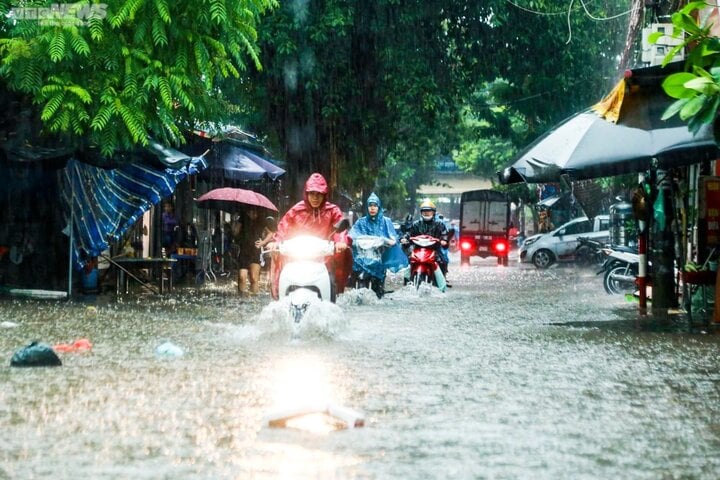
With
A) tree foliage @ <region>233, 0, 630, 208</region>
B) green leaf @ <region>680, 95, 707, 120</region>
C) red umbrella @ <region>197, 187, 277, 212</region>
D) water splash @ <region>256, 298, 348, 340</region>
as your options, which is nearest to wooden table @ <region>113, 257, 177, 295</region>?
red umbrella @ <region>197, 187, 277, 212</region>

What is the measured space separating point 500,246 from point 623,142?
2831 centimetres

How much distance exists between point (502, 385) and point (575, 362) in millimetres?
1694

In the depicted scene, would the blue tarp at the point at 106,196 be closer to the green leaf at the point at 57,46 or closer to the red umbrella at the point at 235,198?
the red umbrella at the point at 235,198

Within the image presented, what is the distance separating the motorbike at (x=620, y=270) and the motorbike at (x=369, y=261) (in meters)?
4.11

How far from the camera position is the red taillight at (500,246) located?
41.9 metres

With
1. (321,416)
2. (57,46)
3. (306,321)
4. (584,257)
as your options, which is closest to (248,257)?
(57,46)

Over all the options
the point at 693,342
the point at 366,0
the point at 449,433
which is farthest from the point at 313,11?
the point at 449,433

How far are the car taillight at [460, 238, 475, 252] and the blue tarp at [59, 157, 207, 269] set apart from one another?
2398 centimetres

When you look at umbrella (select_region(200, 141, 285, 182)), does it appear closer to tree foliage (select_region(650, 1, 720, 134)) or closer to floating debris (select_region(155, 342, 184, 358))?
floating debris (select_region(155, 342, 184, 358))

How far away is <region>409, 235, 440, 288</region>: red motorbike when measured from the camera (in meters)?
19.5

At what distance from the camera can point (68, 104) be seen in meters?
14.6

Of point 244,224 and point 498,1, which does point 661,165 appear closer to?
point 244,224

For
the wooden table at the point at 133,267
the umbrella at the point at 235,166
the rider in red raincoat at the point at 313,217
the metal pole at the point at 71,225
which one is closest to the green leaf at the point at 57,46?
the rider in red raincoat at the point at 313,217

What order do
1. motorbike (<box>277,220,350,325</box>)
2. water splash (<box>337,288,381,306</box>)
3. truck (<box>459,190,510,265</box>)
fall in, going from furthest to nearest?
1. truck (<box>459,190,510,265</box>)
2. water splash (<box>337,288,381,306</box>)
3. motorbike (<box>277,220,350,325</box>)
